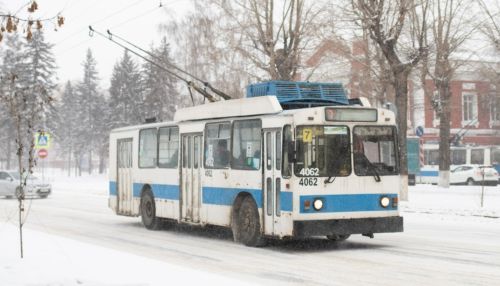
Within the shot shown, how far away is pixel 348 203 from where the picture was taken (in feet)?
44.6

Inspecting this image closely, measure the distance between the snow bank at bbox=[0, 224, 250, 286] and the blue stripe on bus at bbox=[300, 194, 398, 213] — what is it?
3.18 m

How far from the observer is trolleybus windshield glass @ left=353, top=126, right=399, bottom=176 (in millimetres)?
13828

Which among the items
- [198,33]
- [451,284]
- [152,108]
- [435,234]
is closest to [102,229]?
[435,234]

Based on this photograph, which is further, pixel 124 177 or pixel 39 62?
pixel 39 62

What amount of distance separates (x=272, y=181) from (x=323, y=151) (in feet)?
3.55

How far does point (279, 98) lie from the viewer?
48.2 ft

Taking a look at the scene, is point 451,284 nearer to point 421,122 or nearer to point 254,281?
point 254,281

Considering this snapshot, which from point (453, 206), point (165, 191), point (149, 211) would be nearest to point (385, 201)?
point (165, 191)

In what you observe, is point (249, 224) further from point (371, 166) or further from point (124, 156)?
point (124, 156)

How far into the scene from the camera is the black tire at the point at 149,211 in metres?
18.8

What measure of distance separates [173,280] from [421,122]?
56.8 m

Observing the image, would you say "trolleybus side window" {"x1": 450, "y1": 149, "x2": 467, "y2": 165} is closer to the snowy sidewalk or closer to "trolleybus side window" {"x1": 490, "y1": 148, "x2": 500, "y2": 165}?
"trolleybus side window" {"x1": 490, "y1": 148, "x2": 500, "y2": 165}

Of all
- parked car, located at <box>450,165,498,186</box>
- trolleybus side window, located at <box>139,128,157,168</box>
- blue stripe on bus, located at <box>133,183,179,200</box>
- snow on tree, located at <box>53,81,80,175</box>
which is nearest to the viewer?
blue stripe on bus, located at <box>133,183,179,200</box>

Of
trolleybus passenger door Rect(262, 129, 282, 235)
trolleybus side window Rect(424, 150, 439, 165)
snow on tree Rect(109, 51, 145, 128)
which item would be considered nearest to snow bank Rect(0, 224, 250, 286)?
trolleybus passenger door Rect(262, 129, 282, 235)
